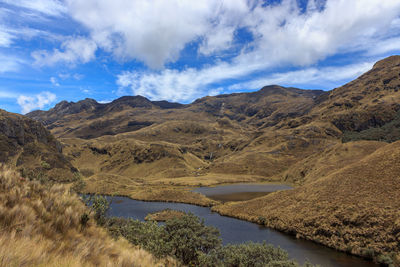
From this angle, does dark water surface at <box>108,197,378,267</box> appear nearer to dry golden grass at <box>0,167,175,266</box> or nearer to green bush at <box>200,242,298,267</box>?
green bush at <box>200,242,298,267</box>

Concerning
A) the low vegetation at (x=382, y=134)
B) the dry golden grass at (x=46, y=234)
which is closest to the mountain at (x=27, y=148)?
the dry golden grass at (x=46, y=234)

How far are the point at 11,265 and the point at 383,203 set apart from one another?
173 ft

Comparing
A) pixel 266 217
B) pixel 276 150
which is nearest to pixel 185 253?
pixel 266 217

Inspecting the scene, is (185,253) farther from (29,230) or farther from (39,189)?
(29,230)

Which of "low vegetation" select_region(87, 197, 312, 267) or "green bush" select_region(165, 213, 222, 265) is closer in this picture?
"low vegetation" select_region(87, 197, 312, 267)

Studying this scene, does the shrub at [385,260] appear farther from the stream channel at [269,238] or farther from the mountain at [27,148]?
the mountain at [27,148]

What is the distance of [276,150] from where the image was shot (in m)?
183

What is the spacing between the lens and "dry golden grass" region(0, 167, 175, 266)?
4.33 metres

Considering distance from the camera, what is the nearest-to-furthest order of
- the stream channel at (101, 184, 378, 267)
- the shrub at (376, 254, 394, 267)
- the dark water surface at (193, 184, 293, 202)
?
the shrub at (376, 254, 394, 267) < the stream channel at (101, 184, 378, 267) < the dark water surface at (193, 184, 293, 202)

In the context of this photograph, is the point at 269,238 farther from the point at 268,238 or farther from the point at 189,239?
the point at 189,239

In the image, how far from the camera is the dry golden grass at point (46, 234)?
4.33 m

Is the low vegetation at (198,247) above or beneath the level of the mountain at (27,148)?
beneath

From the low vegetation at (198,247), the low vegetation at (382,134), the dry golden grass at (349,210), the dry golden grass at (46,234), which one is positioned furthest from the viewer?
the low vegetation at (382,134)

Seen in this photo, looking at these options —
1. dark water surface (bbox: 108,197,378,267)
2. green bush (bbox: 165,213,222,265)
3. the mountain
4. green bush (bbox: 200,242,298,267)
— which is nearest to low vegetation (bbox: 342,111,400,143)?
dark water surface (bbox: 108,197,378,267)
